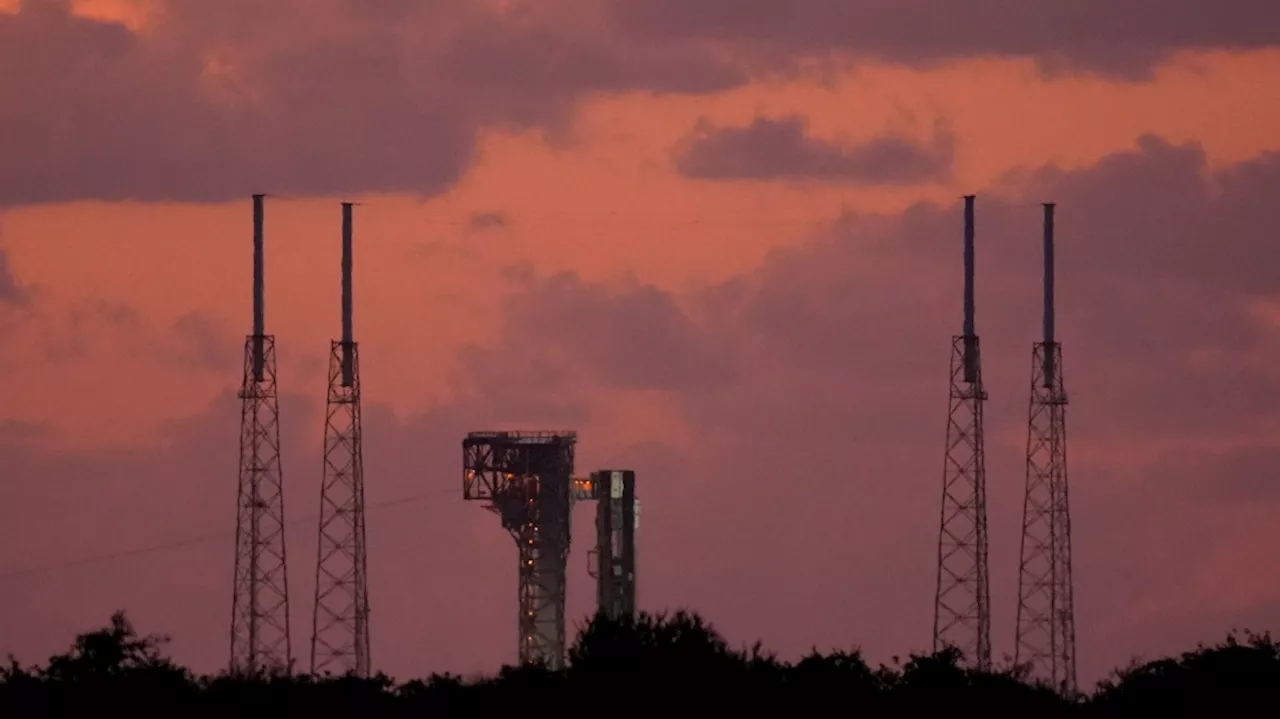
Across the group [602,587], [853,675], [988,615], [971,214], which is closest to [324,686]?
[853,675]

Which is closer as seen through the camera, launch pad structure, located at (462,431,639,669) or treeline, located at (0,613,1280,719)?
treeline, located at (0,613,1280,719)

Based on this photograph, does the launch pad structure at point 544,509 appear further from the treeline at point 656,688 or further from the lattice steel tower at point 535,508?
the treeline at point 656,688

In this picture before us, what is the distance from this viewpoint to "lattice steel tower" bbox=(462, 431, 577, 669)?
190 m

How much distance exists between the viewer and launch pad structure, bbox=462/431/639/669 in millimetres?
186375

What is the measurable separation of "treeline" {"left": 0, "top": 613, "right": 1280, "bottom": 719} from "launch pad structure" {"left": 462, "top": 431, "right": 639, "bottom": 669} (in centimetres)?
5349

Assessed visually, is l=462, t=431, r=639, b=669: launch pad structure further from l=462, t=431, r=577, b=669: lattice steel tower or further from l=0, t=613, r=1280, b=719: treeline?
l=0, t=613, r=1280, b=719: treeline

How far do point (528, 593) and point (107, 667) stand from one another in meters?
64.6

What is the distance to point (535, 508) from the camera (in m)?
190

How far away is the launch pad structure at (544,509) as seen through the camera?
186375 millimetres

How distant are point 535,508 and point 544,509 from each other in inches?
17.0

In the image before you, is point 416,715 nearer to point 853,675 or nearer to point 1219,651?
point 853,675

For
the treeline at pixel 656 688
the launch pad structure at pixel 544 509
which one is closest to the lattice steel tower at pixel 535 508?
the launch pad structure at pixel 544 509

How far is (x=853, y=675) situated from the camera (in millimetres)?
127812

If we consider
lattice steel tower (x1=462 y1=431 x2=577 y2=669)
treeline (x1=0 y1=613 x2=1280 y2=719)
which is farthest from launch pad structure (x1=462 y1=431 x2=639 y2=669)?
treeline (x1=0 y1=613 x2=1280 y2=719)
